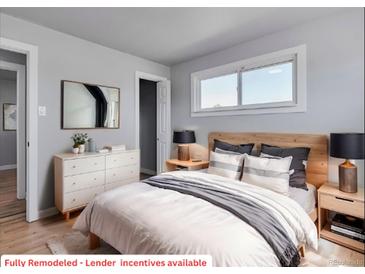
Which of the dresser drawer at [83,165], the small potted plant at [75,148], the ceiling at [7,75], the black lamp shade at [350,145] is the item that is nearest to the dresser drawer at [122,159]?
the dresser drawer at [83,165]

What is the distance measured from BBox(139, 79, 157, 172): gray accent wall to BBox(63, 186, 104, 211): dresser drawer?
204cm

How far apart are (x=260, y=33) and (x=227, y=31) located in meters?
0.42

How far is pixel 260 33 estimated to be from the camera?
2580 mm

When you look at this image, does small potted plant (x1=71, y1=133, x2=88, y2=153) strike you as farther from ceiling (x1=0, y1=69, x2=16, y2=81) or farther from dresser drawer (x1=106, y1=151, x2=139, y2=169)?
ceiling (x1=0, y1=69, x2=16, y2=81)

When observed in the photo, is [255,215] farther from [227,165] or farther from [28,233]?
[28,233]

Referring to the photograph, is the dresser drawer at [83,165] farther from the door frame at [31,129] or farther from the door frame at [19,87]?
the door frame at [19,87]

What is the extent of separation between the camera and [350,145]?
1.77 m

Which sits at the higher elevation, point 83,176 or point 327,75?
point 327,75

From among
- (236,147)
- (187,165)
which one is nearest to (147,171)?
(187,165)

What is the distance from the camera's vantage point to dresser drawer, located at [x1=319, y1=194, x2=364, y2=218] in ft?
5.67

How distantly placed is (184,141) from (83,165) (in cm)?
148

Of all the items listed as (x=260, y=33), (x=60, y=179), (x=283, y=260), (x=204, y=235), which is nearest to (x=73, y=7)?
(x=60, y=179)

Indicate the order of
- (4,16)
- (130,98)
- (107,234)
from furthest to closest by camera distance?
(130,98) → (4,16) → (107,234)
